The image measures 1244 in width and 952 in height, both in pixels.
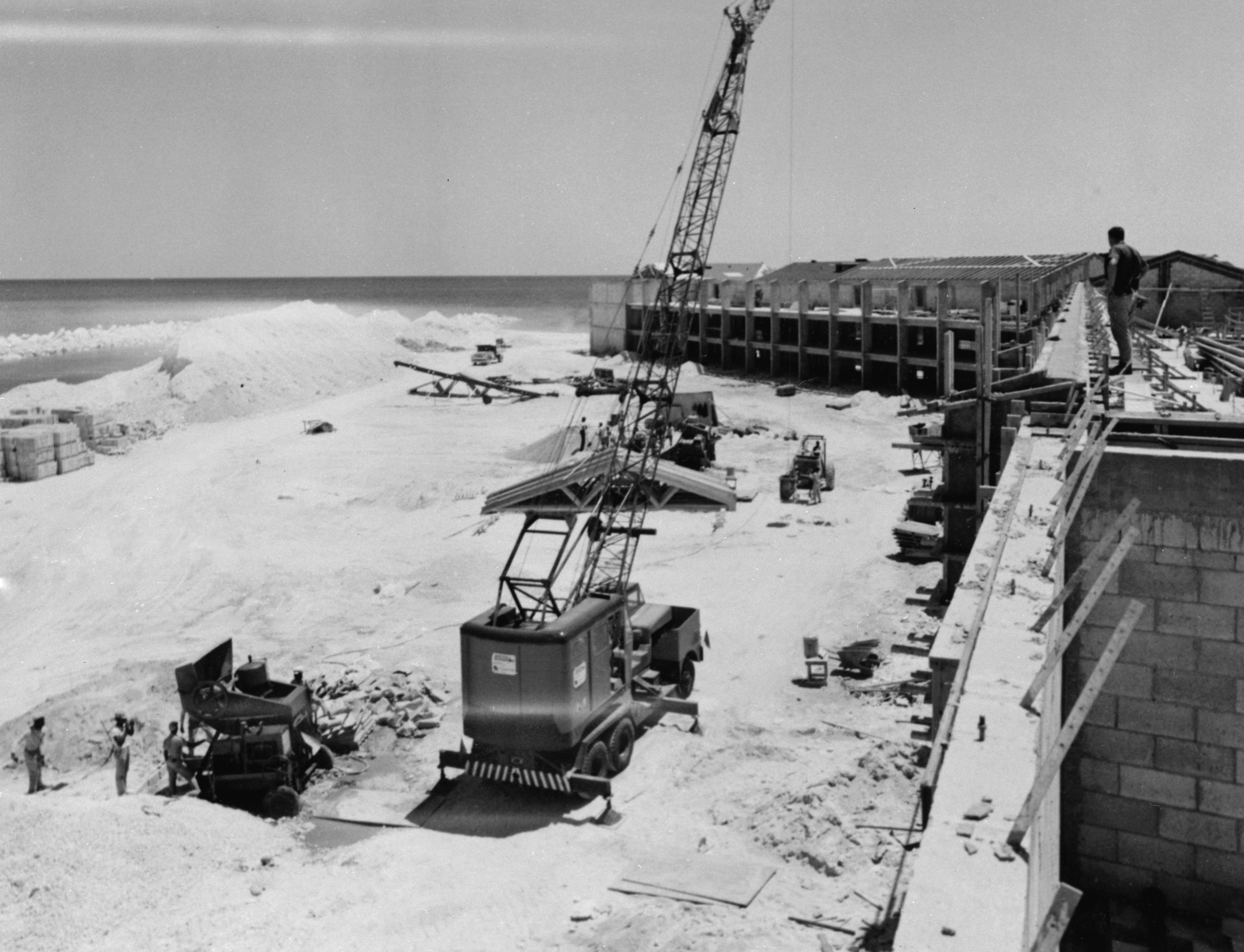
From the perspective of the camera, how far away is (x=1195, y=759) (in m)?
14.3

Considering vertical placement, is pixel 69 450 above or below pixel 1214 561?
below

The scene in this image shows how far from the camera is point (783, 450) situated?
148 ft

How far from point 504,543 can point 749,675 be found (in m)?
11.8

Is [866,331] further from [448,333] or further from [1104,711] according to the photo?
[448,333]

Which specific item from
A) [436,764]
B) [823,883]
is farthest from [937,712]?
[436,764]

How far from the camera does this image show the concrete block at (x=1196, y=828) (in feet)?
46.7

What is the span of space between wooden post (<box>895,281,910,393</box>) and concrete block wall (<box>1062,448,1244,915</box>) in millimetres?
42016

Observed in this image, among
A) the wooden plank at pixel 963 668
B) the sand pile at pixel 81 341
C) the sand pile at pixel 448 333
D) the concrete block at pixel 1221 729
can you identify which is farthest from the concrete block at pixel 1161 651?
the sand pile at pixel 81 341

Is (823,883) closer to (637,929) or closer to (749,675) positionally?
(637,929)

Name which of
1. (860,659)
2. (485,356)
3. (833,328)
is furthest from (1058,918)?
(485,356)

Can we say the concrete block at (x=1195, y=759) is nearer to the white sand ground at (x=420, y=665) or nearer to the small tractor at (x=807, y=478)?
the white sand ground at (x=420, y=665)

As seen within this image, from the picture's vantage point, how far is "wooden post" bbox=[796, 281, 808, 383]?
62.8 metres

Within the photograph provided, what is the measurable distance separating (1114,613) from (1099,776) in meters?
2.15

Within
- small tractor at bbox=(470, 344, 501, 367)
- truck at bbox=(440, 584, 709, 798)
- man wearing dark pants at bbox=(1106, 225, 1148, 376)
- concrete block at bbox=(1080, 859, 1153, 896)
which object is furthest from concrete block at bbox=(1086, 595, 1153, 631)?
small tractor at bbox=(470, 344, 501, 367)
